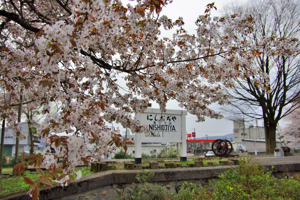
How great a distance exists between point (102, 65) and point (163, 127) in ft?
9.85

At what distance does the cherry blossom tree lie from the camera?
1768 mm

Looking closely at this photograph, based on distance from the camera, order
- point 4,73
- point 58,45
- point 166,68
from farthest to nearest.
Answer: point 166,68 → point 4,73 → point 58,45

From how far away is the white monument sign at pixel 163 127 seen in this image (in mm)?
5652

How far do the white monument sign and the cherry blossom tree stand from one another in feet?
4.18

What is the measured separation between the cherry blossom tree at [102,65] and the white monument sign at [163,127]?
1.27m

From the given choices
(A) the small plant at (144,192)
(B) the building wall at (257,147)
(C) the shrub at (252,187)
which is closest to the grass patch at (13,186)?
(A) the small plant at (144,192)

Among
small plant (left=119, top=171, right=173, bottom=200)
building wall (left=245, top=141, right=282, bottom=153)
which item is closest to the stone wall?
small plant (left=119, top=171, right=173, bottom=200)

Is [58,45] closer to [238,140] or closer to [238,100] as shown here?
[238,100]

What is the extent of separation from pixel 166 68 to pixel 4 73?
2.62 meters

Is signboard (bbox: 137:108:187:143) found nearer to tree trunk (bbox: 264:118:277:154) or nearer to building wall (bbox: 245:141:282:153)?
tree trunk (bbox: 264:118:277:154)

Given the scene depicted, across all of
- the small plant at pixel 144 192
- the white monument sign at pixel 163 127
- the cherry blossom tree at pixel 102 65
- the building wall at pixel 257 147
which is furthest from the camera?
the building wall at pixel 257 147

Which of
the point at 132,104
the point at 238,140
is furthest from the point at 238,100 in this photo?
the point at 238,140

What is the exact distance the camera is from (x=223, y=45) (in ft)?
14.0

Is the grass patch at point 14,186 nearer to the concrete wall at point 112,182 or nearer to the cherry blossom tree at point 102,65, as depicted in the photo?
the concrete wall at point 112,182
